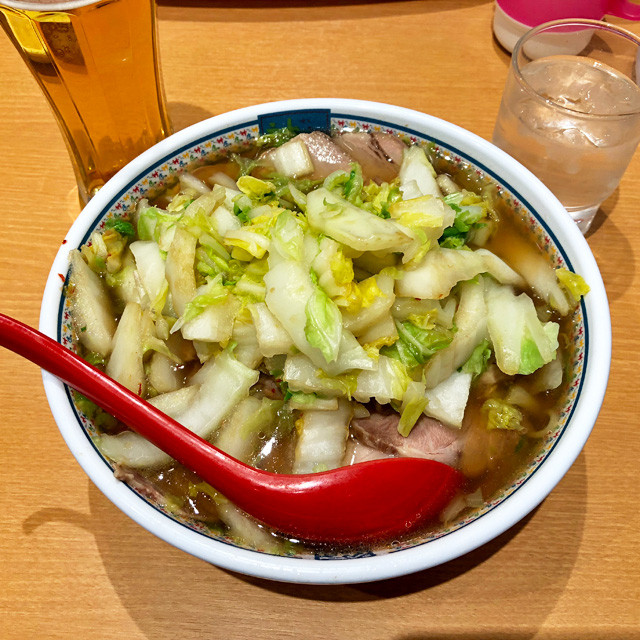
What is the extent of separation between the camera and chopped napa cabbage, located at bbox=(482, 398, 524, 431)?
101 cm

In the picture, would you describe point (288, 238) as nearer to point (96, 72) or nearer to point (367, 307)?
point (367, 307)

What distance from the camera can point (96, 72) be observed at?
119 centimetres

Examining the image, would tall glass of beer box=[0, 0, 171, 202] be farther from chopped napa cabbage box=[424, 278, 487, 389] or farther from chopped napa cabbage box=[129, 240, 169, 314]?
chopped napa cabbage box=[424, 278, 487, 389]

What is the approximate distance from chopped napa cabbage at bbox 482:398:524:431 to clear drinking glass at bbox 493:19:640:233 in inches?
23.1

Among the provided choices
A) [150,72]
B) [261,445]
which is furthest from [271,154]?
[261,445]

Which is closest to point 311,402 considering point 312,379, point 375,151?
point 312,379

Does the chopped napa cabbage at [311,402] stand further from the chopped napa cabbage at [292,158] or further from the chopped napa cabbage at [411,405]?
the chopped napa cabbage at [292,158]

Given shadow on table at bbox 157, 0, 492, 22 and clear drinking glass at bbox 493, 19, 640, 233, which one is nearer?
clear drinking glass at bbox 493, 19, 640, 233

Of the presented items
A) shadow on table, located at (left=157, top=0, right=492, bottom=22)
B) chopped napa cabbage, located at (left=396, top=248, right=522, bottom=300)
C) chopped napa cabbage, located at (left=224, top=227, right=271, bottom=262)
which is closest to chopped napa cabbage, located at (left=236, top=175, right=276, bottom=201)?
chopped napa cabbage, located at (left=224, top=227, right=271, bottom=262)

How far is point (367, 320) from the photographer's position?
917mm

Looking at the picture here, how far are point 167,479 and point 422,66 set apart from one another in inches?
54.1

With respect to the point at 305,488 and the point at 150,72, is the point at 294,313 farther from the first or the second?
the point at 150,72

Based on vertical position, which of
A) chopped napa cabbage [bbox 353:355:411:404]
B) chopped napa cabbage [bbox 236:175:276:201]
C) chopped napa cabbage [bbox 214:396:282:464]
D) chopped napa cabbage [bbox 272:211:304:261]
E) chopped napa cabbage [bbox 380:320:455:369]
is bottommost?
chopped napa cabbage [bbox 214:396:282:464]

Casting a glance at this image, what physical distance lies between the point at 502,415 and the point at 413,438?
18cm
